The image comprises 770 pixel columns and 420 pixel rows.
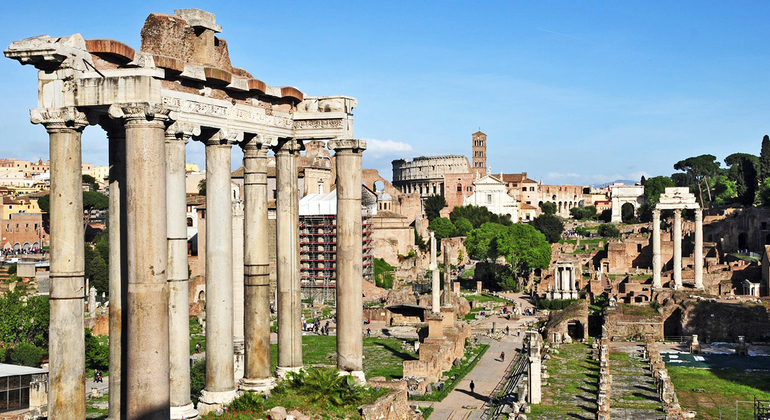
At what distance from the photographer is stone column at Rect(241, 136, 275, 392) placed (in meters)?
15.7

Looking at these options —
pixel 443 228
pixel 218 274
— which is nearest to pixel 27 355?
pixel 218 274

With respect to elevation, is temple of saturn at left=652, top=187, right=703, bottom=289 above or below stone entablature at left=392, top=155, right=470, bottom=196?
below

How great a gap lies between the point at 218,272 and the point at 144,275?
3.13 metres

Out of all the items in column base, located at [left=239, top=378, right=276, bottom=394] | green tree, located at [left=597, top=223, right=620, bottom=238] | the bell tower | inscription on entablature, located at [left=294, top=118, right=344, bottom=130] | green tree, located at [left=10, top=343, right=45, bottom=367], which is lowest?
green tree, located at [left=10, top=343, right=45, bottom=367]

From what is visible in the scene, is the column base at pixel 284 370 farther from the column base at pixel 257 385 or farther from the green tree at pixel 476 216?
the green tree at pixel 476 216

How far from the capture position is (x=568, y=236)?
10925 cm

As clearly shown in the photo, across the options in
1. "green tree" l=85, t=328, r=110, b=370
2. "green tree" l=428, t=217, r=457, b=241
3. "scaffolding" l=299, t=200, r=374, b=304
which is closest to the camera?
"green tree" l=85, t=328, r=110, b=370

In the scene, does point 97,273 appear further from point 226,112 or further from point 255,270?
point 226,112

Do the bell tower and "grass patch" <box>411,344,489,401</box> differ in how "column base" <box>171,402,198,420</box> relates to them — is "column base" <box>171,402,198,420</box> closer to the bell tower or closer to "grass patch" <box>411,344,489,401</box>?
"grass patch" <box>411,344,489,401</box>

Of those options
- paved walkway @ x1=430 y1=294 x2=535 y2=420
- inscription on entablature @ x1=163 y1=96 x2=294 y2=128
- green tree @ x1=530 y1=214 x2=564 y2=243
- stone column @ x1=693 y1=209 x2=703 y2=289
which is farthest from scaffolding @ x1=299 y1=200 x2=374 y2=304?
inscription on entablature @ x1=163 y1=96 x2=294 y2=128

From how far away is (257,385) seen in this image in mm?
15719

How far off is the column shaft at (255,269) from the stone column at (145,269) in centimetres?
447

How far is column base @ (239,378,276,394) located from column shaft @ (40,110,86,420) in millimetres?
4284

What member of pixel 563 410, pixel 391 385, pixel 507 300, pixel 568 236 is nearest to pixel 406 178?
pixel 568 236
